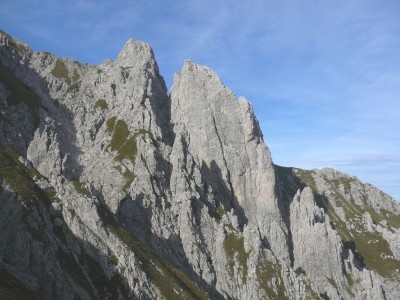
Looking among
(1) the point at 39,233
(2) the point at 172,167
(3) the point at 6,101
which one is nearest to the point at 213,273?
(2) the point at 172,167

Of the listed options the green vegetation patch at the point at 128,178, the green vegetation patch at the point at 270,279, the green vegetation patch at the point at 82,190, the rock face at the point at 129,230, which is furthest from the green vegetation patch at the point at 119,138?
the green vegetation patch at the point at 270,279

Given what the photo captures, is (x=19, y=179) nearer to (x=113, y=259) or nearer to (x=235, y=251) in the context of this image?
(x=113, y=259)

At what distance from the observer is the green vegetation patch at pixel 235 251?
525 feet

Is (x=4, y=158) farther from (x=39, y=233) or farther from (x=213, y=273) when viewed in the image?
(x=213, y=273)

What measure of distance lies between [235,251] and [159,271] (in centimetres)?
4551

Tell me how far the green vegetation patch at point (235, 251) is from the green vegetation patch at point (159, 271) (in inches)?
1159

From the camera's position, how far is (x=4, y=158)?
114688mm

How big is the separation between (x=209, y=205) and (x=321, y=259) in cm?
6555

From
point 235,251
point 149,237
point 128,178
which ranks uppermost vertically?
point 128,178

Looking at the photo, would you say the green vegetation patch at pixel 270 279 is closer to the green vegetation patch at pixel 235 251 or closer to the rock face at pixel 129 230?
the rock face at pixel 129 230

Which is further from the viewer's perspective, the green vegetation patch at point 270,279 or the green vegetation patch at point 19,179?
the green vegetation patch at point 270,279

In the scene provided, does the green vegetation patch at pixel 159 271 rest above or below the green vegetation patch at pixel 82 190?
below

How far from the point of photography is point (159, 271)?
129 m

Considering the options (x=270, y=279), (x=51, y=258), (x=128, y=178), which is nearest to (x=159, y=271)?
(x=51, y=258)
